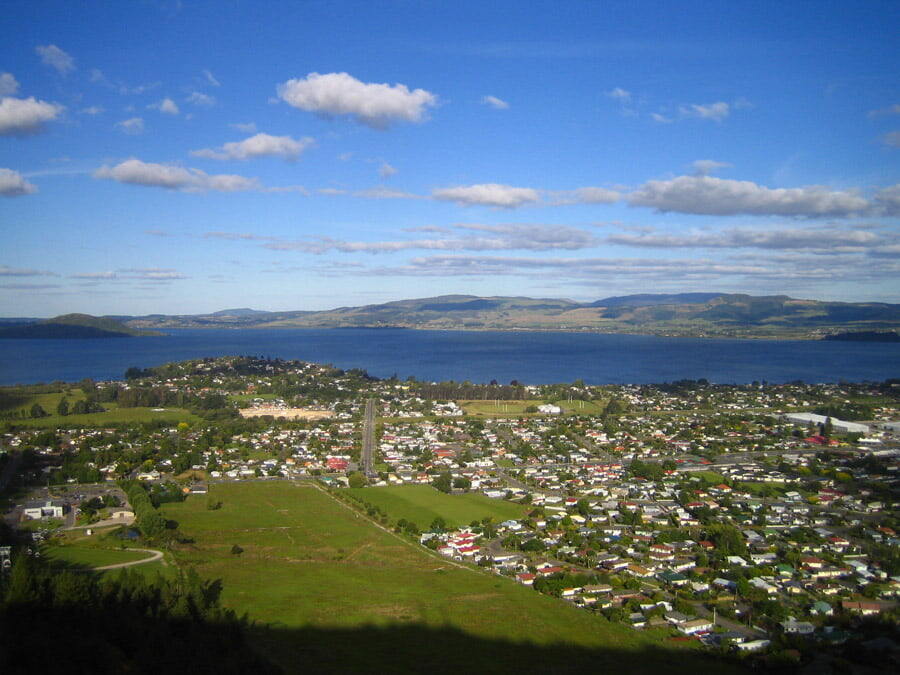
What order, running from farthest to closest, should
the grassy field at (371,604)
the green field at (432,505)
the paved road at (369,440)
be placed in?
the paved road at (369,440) → the green field at (432,505) → the grassy field at (371,604)

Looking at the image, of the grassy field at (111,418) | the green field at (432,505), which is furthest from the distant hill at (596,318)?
the green field at (432,505)

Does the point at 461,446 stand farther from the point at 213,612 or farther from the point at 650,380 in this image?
the point at 650,380

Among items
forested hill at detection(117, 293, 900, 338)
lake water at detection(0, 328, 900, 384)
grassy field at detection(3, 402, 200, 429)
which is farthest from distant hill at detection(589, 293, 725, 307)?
grassy field at detection(3, 402, 200, 429)

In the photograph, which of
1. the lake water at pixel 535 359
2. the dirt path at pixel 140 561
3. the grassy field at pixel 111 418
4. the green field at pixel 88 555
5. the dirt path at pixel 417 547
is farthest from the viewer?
the lake water at pixel 535 359

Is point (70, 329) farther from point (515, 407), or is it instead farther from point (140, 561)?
point (140, 561)

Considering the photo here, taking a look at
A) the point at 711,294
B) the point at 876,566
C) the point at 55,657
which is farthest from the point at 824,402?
the point at 711,294

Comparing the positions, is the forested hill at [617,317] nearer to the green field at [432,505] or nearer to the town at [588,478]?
the town at [588,478]

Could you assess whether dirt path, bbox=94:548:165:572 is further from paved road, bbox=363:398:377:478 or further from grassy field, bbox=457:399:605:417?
grassy field, bbox=457:399:605:417
